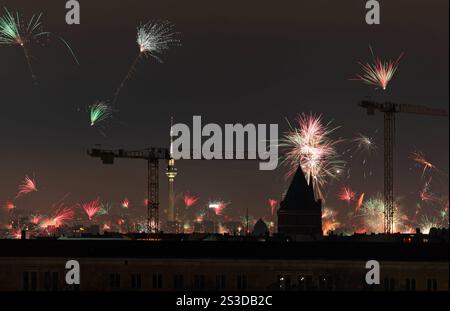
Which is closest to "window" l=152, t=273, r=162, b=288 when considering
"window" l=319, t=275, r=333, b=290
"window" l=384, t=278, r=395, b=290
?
"window" l=319, t=275, r=333, b=290

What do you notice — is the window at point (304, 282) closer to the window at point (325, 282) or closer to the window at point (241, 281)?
the window at point (325, 282)

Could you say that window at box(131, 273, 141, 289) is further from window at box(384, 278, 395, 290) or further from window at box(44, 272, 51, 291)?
Answer: window at box(384, 278, 395, 290)

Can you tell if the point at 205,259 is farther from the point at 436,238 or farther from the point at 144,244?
the point at 436,238

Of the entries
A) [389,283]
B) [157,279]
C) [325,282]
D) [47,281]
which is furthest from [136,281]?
[389,283]

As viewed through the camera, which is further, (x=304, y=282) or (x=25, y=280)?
(x=25, y=280)

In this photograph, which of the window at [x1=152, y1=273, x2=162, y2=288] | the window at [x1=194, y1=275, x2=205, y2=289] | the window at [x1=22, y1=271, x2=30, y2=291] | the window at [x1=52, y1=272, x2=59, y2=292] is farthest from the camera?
the window at [x1=152, y1=273, x2=162, y2=288]

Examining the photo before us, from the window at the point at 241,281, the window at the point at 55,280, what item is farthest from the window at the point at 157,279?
the window at the point at 55,280

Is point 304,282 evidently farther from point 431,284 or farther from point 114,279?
point 114,279
